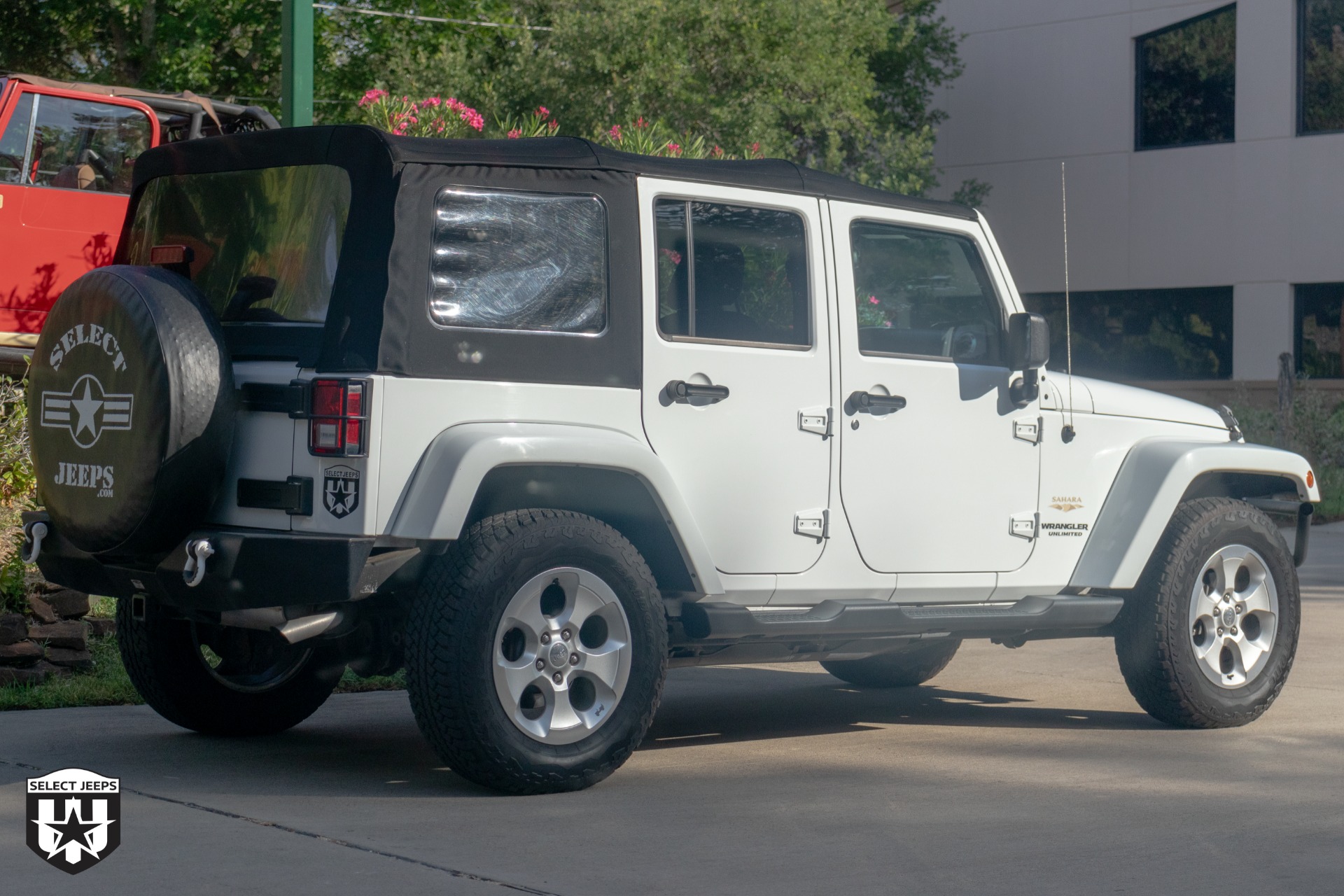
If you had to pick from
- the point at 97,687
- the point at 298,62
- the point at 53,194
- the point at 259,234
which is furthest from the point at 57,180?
the point at 259,234

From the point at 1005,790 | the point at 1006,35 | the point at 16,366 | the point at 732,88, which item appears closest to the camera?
the point at 1005,790

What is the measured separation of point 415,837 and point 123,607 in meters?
1.98

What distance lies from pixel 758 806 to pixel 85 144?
921 cm

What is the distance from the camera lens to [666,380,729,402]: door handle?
19.5ft

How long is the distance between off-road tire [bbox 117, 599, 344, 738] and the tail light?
4.61 ft

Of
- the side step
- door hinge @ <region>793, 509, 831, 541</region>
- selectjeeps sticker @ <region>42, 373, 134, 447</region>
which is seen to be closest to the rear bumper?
selectjeeps sticker @ <region>42, 373, 134, 447</region>

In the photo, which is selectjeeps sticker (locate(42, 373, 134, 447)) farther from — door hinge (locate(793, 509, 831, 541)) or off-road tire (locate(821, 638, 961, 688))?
off-road tire (locate(821, 638, 961, 688))

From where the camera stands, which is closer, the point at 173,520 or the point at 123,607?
the point at 173,520

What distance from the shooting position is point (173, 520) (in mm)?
5520

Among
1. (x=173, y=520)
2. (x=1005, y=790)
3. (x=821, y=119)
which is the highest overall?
(x=821, y=119)

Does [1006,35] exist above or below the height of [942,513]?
above

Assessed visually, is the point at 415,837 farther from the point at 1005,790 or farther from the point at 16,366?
the point at 16,366

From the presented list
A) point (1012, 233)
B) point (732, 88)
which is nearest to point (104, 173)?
point (732, 88)

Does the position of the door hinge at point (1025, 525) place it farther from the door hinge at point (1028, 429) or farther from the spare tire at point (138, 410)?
the spare tire at point (138, 410)
